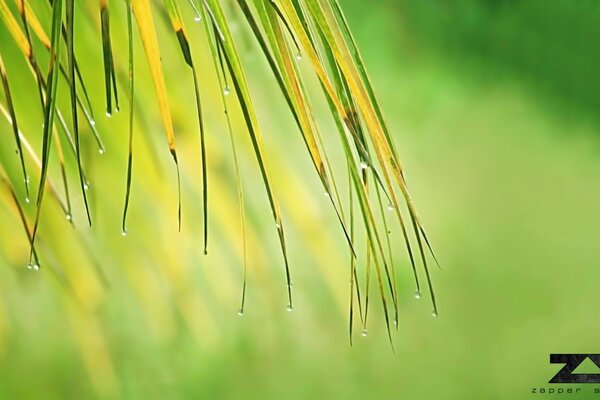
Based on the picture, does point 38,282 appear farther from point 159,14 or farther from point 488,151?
point 488,151

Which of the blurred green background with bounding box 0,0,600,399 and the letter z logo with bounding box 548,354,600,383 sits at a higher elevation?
the blurred green background with bounding box 0,0,600,399

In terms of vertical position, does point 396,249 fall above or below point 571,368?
above

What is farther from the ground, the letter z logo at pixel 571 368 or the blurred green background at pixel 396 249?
the blurred green background at pixel 396 249

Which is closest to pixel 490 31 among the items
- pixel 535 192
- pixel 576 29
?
pixel 576 29
